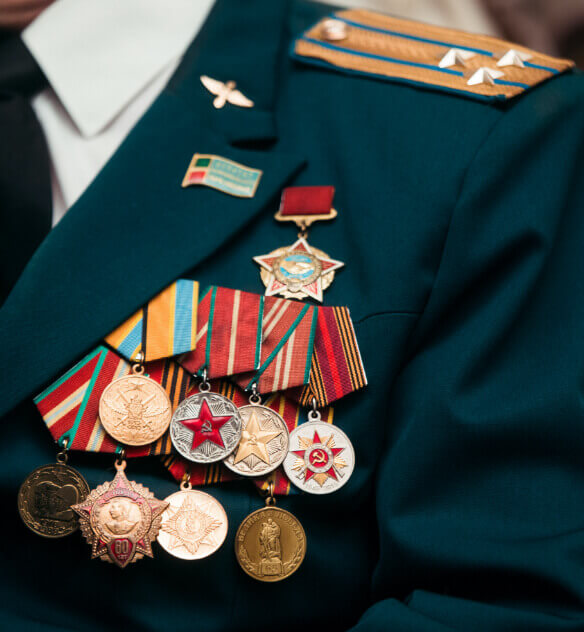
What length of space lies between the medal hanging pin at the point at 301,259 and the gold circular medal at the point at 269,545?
0.17 m

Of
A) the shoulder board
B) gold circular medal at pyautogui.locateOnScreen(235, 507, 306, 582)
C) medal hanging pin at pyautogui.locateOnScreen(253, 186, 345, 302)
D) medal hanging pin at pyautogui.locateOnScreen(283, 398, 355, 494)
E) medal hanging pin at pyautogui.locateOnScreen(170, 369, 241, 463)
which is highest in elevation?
the shoulder board

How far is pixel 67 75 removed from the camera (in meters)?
0.65

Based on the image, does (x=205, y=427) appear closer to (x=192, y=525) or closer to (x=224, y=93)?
(x=192, y=525)

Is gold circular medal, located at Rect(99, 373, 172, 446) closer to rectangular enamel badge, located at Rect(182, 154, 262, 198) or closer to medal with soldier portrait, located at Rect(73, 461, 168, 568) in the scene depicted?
medal with soldier portrait, located at Rect(73, 461, 168, 568)

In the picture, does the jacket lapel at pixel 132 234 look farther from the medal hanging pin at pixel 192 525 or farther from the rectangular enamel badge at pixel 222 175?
the medal hanging pin at pixel 192 525

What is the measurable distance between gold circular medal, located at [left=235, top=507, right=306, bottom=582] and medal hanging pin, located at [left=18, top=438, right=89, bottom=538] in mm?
122

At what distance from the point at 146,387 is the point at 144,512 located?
0.09 metres

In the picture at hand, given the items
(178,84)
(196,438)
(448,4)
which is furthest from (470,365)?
(448,4)

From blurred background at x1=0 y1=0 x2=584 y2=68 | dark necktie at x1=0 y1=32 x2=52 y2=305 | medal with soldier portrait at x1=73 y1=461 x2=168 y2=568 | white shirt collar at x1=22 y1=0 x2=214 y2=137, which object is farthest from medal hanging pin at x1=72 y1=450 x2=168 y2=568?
blurred background at x1=0 y1=0 x2=584 y2=68

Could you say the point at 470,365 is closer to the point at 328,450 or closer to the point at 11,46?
the point at 328,450

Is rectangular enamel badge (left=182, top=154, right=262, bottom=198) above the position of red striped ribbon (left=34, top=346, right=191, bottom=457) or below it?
above

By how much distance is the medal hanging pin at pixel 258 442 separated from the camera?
485mm

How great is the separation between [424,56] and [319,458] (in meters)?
0.39

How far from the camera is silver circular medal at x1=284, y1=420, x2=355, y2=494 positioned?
19.3 inches
